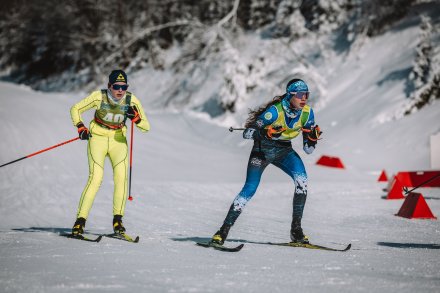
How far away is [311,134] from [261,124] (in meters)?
0.58

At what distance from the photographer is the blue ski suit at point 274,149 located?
6430 mm

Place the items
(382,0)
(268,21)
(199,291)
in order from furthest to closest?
(268,21) < (382,0) < (199,291)

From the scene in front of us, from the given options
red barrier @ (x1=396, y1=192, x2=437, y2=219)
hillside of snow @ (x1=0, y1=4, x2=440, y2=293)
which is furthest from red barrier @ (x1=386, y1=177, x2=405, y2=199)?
red barrier @ (x1=396, y1=192, x2=437, y2=219)

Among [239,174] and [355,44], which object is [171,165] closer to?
[239,174]

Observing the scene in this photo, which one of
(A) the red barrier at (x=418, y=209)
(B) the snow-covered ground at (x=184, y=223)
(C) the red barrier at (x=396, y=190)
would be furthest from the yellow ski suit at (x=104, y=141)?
(C) the red barrier at (x=396, y=190)

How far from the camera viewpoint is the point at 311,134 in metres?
6.58

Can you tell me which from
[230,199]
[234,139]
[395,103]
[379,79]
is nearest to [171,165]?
[230,199]

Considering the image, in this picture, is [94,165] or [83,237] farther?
[94,165]

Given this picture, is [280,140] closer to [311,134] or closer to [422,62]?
[311,134]

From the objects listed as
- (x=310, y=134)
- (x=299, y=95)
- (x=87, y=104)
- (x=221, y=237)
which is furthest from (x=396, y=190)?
(x=87, y=104)

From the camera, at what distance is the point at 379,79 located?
2005cm

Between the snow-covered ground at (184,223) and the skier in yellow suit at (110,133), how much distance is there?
1.74 ft

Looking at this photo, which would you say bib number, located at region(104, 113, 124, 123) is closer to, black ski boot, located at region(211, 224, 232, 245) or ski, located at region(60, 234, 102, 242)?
ski, located at region(60, 234, 102, 242)

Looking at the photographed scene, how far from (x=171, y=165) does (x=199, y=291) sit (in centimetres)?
1051
